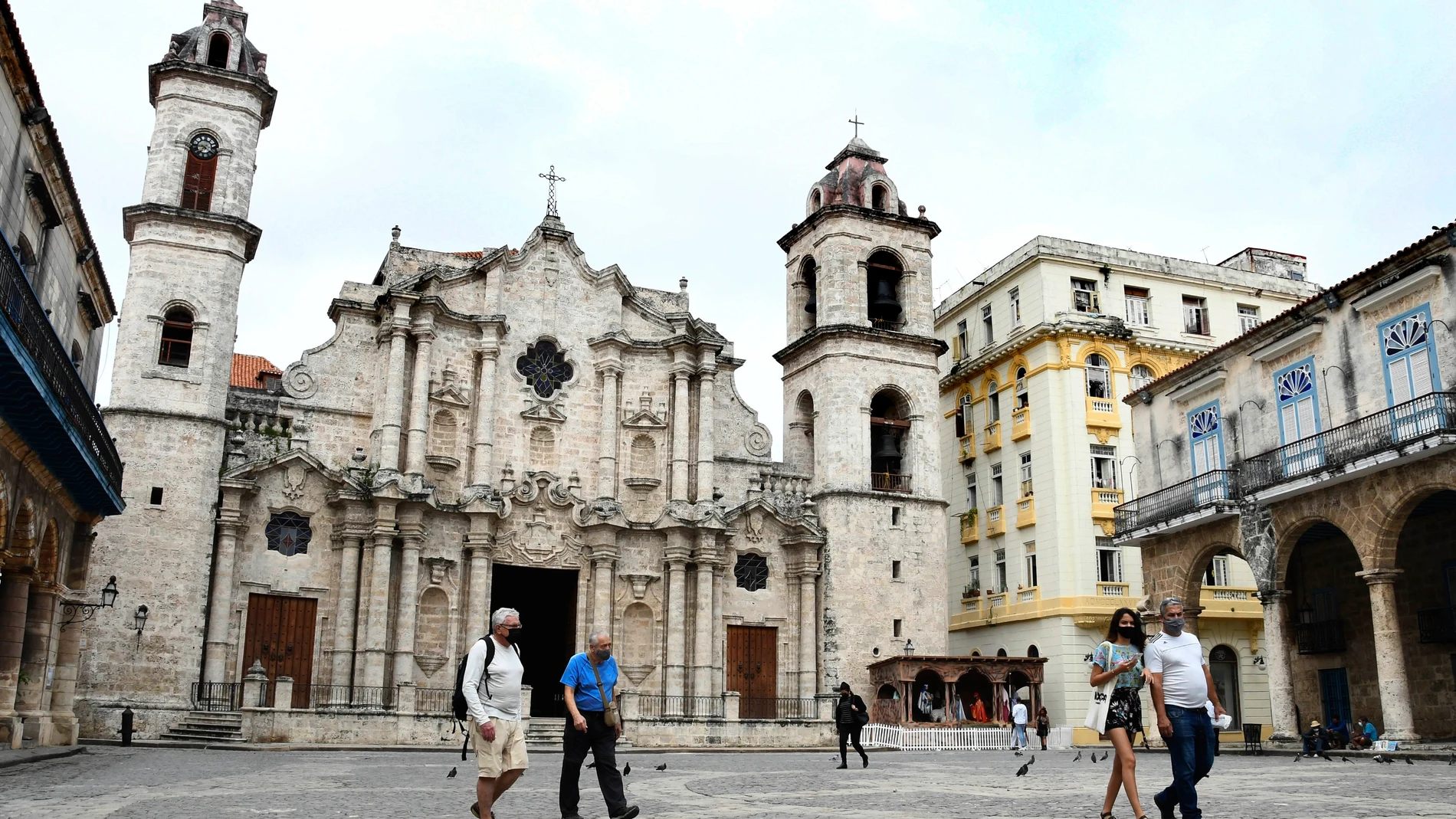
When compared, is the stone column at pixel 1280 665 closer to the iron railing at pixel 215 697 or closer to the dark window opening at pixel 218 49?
the iron railing at pixel 215 697

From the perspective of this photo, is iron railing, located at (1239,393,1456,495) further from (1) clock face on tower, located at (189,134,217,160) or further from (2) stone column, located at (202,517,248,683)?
(1) clock face on tower, located at (189,134,217,160)

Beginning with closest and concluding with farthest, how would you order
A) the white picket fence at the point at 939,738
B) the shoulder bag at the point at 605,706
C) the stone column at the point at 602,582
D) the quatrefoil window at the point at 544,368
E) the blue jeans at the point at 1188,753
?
the blue jeans at the point at 1188,753
the shoulder bag at the point at 605,706
the white picket fence at the point at 939,738
the stone column at the point at 602,582
the quatrefoil window at the point at 544,368

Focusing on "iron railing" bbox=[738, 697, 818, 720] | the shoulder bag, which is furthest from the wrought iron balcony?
"iron railing" bbox=[738, 697, 818, 720]

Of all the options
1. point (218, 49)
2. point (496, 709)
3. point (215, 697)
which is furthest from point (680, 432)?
point (496, 709)

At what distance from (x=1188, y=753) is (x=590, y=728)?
4.69m

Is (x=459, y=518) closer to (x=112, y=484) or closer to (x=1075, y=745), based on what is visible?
(x=112, y=484)

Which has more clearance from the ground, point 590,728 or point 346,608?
point 346,608

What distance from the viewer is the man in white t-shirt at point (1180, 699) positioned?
9.28m

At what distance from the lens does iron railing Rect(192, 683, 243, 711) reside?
90.7 ft

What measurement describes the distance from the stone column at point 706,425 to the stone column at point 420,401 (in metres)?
7.40

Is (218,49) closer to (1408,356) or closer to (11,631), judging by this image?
(11,631)

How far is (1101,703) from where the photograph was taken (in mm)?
9844

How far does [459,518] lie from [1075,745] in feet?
56.7

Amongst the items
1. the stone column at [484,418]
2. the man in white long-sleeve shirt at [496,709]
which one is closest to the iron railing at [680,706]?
the stone column at [484,418]
